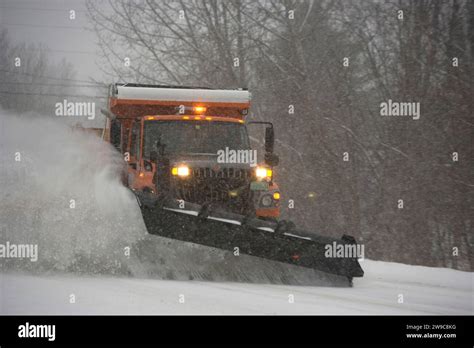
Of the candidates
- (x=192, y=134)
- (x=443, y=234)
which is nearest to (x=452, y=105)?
(x=443, y=234)

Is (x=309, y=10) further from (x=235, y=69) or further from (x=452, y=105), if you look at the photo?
(x=452, y=105)

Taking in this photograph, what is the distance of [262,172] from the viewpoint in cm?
955

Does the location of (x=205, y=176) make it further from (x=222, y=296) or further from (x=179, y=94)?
(x=222, y=296)

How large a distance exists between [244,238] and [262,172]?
6.27ft

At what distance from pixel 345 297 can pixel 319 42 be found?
1080 cm

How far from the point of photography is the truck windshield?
9.97 metres

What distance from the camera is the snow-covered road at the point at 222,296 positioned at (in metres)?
6.11

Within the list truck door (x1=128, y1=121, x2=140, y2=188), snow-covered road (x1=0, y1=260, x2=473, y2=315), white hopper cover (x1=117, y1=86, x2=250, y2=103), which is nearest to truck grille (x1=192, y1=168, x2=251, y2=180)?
truck door (x1=128, y1=121, x2=140, y2=188)
